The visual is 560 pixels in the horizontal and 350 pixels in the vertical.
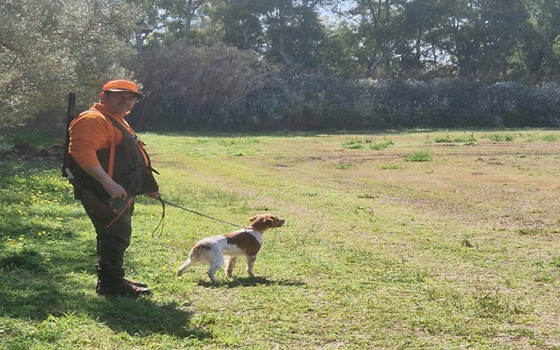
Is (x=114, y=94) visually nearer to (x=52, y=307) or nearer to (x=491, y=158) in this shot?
(x=52, y=307)

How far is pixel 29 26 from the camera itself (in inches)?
638

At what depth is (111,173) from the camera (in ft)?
18.4

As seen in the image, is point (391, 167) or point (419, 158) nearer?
point (391, 167)

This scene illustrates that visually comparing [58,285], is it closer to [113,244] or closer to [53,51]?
[113,244]

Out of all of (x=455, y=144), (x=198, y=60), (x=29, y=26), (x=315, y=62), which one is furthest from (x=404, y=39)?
(x=29, y=26)

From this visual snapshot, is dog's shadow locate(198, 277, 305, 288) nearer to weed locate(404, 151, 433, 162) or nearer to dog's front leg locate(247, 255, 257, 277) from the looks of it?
dog's front leg locate(247, 255, 257, 277)

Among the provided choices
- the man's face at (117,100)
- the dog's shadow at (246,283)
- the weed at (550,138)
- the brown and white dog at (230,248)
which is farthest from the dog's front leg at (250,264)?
the weed at (550,138)

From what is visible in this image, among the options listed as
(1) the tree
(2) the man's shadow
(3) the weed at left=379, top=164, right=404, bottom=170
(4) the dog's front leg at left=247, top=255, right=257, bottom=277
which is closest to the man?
(2) the man's shadow

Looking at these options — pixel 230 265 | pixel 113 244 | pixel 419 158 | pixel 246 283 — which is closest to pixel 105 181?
pixel 113 244

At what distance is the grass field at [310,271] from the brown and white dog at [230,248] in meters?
0.17

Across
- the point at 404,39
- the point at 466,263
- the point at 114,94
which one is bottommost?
the point at 466,263

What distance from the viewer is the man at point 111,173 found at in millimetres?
5427

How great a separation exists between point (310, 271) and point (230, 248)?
900mm

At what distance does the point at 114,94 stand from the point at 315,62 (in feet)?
162
